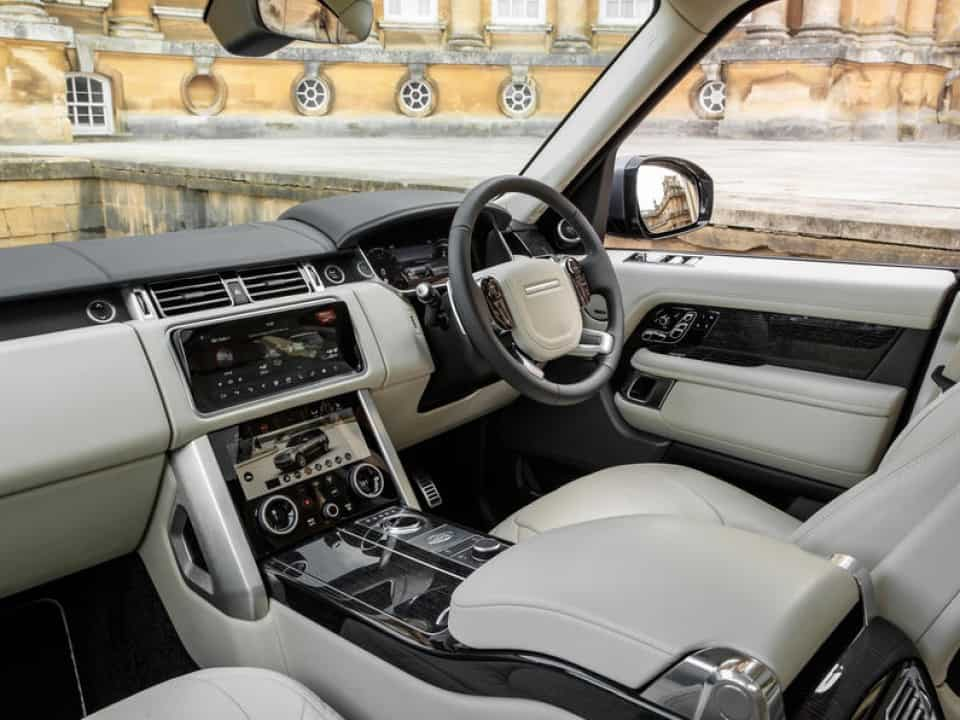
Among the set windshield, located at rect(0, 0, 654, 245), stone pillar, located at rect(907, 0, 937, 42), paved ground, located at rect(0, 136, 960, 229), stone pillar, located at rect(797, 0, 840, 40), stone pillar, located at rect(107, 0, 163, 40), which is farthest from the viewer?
stone pillar, located at rect(107, 0, 163, 40)

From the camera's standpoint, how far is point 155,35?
1557 centimetres

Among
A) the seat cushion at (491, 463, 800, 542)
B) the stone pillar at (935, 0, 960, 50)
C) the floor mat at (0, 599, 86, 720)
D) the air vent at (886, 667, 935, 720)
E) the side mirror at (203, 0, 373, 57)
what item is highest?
the stone pillar at (935, 0, 960, 50)

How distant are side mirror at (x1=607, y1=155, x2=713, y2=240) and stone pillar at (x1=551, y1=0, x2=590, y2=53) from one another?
15.0m

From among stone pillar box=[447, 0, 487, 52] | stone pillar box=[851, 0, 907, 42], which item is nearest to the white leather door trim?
stone pillar box=[851, 0, 907, 42]

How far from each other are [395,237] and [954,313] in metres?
1.10

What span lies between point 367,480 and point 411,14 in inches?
680

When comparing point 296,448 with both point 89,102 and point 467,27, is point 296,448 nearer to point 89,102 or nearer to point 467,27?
point 89,102

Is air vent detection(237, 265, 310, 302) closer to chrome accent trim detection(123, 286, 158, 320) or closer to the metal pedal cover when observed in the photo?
chrome accent trim detection(123, 286, 158, 320)

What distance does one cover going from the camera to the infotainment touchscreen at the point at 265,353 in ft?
4.67

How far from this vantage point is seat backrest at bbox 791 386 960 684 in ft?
2.47

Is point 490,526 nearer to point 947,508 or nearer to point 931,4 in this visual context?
point 947,508

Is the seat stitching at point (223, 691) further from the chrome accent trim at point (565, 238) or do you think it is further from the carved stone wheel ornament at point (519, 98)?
the carved stone wheel ornament at point (519, 98)

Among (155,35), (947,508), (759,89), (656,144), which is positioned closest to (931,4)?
(759,89)

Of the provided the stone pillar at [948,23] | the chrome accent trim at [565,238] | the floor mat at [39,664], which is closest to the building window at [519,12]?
the stone pillar at [948,23]
